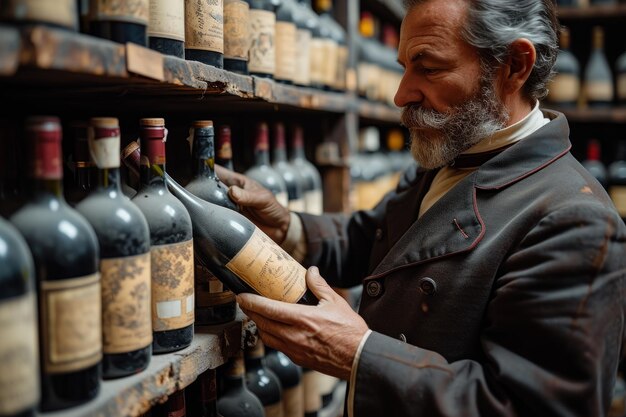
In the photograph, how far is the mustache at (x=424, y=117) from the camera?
150 centimetres

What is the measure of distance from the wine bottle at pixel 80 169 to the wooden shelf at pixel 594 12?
3.29 m

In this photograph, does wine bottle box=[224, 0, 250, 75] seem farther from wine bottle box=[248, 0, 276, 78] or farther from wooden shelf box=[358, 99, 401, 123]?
wooden shelf box=[358, 99, 401, 123]

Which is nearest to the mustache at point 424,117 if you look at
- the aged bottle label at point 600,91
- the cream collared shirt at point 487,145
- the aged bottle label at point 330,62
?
the cream collared shirt at point 487,145

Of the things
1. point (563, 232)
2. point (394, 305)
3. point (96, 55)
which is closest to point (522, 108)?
point (563, 232)

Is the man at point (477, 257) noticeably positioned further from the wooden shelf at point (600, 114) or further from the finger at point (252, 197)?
the wooden shelf at point (600, 114)

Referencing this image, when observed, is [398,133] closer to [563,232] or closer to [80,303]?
[563,232]

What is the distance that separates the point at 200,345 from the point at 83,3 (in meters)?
0.62

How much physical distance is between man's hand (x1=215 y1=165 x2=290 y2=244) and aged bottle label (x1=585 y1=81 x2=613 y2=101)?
2620mm

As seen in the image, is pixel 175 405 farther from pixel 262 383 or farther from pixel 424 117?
pixel 424 117

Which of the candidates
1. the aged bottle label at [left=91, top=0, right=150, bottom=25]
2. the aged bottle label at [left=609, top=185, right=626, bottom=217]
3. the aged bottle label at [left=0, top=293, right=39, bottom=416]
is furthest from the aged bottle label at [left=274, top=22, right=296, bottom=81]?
the aged bottle label at [left=609, top=185, right=626, bottom=217]

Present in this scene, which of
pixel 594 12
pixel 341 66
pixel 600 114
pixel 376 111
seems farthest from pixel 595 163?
pixel 341 66

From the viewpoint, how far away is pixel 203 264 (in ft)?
4.05

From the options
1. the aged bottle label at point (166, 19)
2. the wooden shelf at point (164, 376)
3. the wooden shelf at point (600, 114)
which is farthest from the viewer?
the wooden shelf at point (600, 114)

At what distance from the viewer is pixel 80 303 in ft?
2.66
